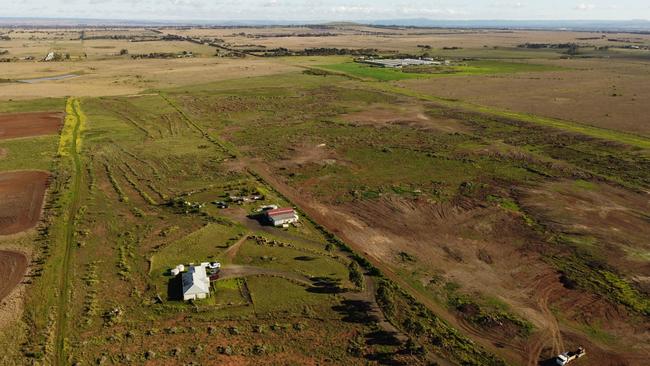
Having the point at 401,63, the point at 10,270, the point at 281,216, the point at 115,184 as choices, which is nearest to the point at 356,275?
the point at 281,216

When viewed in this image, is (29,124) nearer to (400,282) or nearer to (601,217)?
(400,282)

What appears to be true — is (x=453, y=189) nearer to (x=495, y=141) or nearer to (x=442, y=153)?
(x=442, y=153)

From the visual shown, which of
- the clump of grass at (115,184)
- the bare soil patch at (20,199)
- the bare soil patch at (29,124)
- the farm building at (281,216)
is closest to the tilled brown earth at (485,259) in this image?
the farm building at (281,216)

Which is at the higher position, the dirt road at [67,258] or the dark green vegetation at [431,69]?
the dark green vegetation at [431,69]

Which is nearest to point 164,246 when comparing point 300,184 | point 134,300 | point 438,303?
point 134,300

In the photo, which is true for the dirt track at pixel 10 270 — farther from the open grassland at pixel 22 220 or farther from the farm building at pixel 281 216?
the farm building at pixel 281 216

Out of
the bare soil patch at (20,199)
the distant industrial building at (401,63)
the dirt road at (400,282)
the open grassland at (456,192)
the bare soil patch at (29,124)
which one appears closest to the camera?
the dirt road at (400,282)
